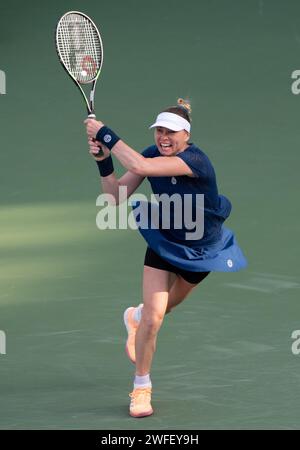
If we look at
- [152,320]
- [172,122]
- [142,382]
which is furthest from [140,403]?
[172,122]

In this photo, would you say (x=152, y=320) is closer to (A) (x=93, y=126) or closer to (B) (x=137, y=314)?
(B) (x=137, y=314)

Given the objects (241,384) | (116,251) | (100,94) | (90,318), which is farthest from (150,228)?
(100,94)

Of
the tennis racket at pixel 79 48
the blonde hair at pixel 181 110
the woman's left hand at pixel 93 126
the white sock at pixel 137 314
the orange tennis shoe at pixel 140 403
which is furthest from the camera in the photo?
the white sock at pixel 137 314

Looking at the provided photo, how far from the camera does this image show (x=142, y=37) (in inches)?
562

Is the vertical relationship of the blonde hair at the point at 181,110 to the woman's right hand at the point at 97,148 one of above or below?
above

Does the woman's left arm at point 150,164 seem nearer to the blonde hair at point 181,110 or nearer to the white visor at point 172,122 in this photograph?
the white visor at point 172,122

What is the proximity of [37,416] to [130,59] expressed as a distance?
25.6 ft

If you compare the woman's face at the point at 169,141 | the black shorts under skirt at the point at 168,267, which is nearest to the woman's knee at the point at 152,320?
the black shorts under skirt at the point at 168,267

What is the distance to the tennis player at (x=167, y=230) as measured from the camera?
21.3ft

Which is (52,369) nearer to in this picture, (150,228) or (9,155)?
(150,228)

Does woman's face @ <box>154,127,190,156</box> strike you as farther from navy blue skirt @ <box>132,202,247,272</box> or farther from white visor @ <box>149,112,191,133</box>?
navy blue skirt @ <box>132,202,247,272</box>

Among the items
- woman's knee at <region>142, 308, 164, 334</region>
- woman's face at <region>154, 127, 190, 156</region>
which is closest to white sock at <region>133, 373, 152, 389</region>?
woman's knee at <region>142, 308, 164, 334</region>

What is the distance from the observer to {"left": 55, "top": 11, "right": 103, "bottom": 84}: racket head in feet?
22.7

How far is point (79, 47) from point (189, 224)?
3.89 feet
